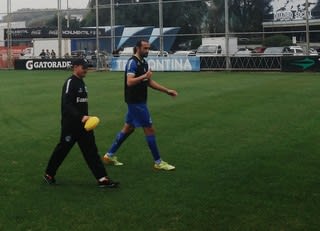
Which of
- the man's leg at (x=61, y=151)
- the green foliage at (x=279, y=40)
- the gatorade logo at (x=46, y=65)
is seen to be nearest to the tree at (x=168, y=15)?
the green foliage at (x=279, y=40)

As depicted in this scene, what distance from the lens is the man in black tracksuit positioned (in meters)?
7.50

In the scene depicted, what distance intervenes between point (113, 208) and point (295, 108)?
33.5ft

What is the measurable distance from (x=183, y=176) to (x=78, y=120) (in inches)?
67.5

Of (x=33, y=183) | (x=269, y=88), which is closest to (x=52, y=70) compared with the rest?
(x=269, y=88)

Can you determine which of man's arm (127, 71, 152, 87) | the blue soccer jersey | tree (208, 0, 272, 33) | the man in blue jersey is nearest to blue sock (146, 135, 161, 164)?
the man in blue jersey

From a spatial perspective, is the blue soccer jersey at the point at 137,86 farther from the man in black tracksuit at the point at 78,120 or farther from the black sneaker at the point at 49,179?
the black sneaker at the point at 49,179

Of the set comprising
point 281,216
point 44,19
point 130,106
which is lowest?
point 281,216

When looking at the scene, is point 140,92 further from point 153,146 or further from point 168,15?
point 168,15

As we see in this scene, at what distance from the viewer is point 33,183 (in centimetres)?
795

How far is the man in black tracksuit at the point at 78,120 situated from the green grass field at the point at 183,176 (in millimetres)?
291

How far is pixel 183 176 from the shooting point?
8.24m

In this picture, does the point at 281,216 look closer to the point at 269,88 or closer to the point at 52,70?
the point at 269,88

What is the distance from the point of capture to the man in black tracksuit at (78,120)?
7.50 meters

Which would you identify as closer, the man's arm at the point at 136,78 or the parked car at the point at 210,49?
the man's arm at the point at 136,78
